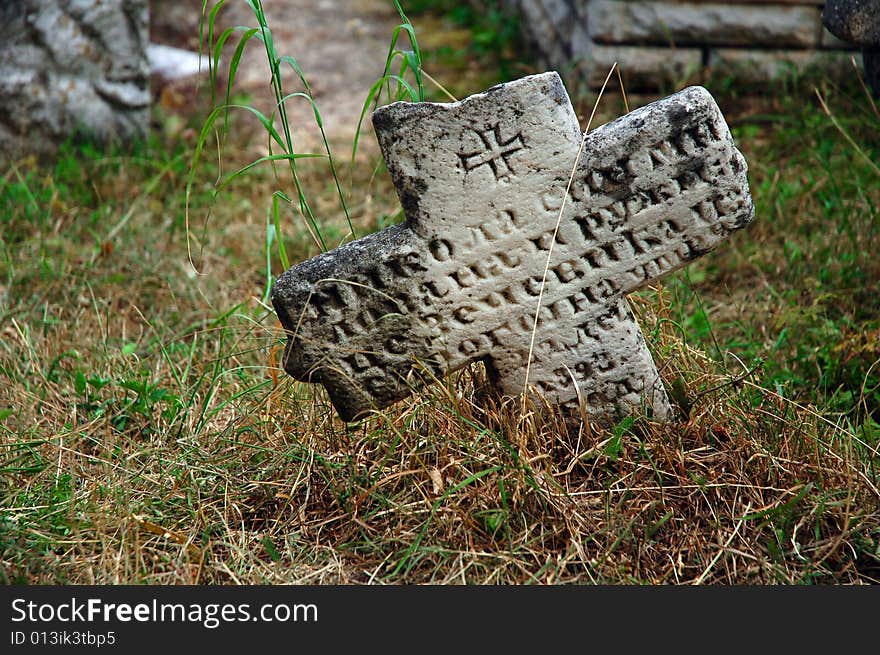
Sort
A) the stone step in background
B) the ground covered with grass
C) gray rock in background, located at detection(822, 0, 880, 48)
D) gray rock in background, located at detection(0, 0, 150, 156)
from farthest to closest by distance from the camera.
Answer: the stone step in background
gray rock in background, located at detection(0, 0, 150, 156)
gray rock in background, located at detection(822, 0, 880, 48)
the ground covered with grass

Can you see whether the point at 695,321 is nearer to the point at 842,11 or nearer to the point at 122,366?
the point at 842,11

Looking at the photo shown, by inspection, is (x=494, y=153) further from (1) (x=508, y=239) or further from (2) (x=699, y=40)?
(2) (x=699, y=40)

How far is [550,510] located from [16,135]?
9.98 ft

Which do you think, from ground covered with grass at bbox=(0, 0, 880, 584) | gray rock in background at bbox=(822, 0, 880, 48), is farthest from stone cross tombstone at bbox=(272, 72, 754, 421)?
gray rock in background at bbox=(822, 0, 880, 48)

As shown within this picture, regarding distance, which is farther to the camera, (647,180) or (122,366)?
(122,366)

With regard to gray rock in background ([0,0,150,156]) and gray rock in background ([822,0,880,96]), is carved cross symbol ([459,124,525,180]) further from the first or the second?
gray rock in background ([0,0,150,156])

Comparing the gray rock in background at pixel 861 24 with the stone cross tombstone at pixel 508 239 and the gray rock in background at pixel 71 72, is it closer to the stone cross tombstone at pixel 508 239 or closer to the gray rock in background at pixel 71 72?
the stone cross tombstone at pixel 508 239

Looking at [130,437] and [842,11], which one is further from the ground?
[842,11]

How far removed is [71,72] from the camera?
161 inches

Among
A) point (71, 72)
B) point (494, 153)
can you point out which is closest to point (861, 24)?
point (494, 153)

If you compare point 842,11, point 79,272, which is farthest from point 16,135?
point 842,11

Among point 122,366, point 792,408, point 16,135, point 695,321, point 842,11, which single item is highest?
point 842,11

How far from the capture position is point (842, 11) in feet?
8.02

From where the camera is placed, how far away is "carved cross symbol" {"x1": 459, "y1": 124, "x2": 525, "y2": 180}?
196cm
